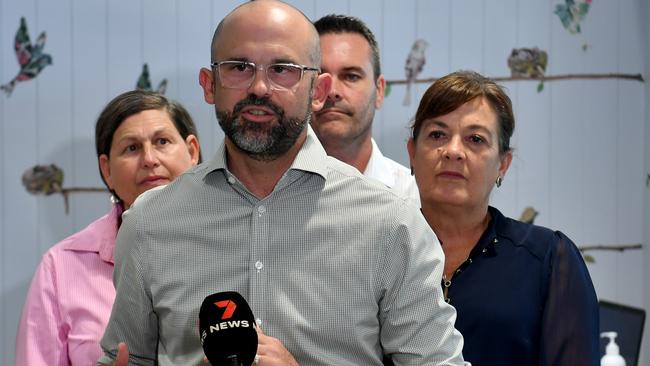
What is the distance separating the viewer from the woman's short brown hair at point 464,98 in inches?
80.0

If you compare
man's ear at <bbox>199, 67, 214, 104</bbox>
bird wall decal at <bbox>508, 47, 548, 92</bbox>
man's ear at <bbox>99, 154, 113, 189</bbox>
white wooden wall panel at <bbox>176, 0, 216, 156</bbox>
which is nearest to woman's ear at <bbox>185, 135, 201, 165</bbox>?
man's ear at <bbox>99, 154, 113, 189</bbox>

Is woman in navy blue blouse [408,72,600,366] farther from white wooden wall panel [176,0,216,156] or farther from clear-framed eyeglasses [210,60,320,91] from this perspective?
white wooden wall panel [176,0,216,156]

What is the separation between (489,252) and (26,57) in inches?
65.4

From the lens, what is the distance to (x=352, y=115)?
247 cm

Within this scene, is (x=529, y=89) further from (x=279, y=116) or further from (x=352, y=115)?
(x=279, y=116)

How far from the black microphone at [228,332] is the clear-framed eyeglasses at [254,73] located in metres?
0.34

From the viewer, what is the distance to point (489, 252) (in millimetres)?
1955

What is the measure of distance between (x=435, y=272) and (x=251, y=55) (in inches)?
17.1

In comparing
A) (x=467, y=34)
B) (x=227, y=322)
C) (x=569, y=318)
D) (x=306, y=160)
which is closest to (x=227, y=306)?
A: (x=227, y=322)

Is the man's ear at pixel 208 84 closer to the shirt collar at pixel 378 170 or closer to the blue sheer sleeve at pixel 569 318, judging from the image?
the blue sheer sleeve at pixel 569 318

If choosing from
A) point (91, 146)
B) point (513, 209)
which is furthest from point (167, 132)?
point (513, 209)

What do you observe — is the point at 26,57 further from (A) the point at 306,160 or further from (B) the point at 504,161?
(A) the point at 306,160

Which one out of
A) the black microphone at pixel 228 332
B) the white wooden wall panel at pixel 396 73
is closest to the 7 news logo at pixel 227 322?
the black microphone at pixel 228 332

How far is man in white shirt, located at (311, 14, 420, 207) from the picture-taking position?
2449 mm
